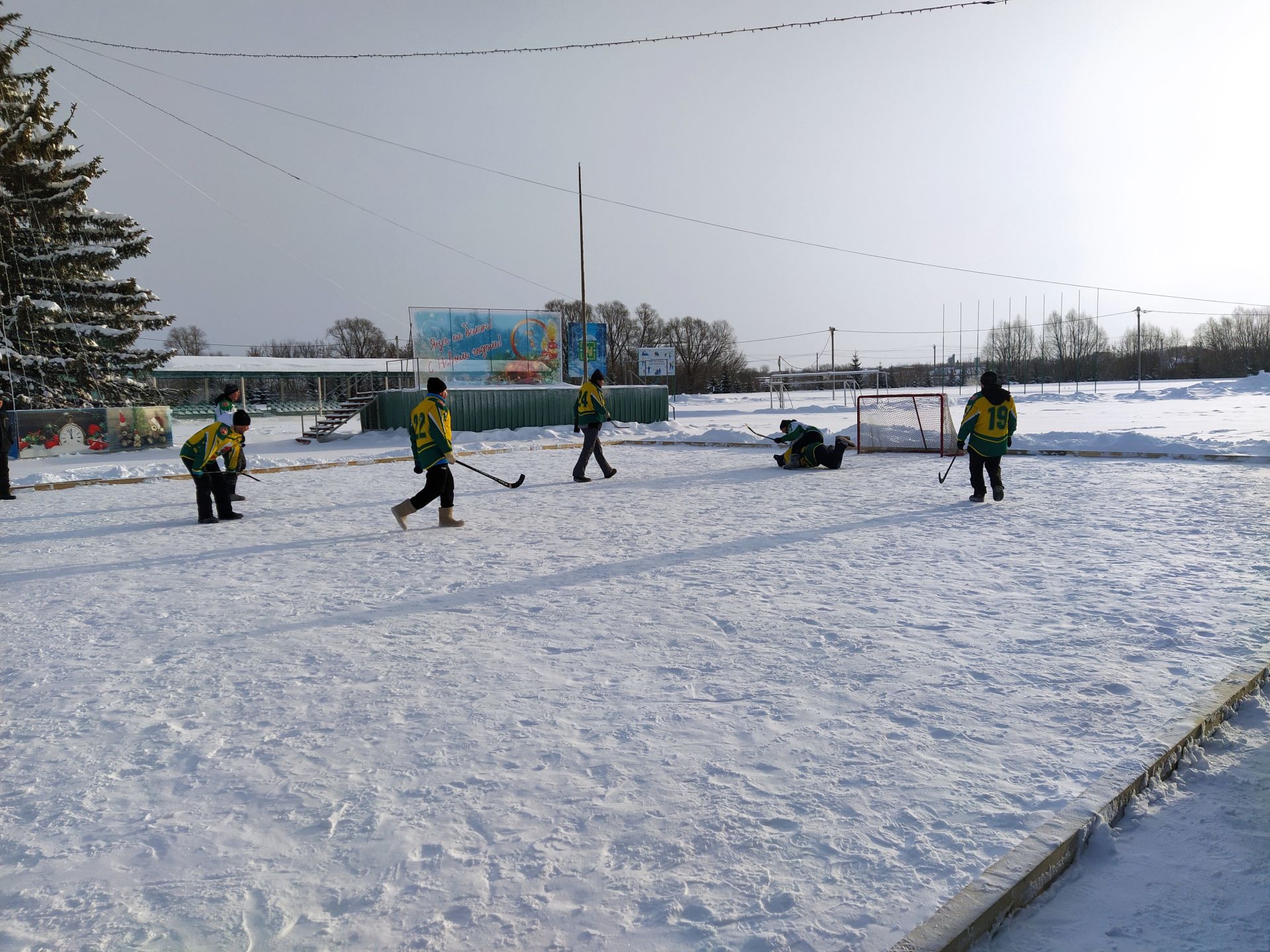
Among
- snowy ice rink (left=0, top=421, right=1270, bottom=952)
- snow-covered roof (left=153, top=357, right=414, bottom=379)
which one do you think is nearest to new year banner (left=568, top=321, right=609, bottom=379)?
snow-covered roof (left=153, top=357, right=414, bottom=379)

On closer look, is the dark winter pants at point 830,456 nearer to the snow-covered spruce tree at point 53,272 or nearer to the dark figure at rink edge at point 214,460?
the dark figure at rink edge at point 214,460

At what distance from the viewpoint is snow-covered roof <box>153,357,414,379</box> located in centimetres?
4409

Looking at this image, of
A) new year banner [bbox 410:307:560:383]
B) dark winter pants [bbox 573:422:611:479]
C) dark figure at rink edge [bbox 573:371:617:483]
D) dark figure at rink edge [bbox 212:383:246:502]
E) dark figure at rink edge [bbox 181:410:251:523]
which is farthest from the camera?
new year banner [bbox 410:307:560:383]

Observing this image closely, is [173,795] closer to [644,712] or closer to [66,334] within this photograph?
[644,712]

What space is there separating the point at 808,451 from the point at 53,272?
20.9 metres

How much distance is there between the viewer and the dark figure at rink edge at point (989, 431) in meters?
9.85

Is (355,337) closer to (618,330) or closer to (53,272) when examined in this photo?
(618,330)

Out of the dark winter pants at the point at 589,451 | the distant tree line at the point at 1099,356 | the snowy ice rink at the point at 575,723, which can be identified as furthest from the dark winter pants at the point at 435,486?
the distant tree line at the point at 1099,356

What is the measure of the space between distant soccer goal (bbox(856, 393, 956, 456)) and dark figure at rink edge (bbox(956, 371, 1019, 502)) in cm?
610

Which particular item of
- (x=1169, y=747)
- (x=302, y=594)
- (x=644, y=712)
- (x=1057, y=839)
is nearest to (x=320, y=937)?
(x=644, y=712)

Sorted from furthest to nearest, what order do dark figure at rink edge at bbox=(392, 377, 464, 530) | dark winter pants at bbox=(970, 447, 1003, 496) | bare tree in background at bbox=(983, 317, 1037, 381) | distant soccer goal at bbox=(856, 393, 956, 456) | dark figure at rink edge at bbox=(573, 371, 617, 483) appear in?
bare tree in background at bbox=(983, 317, 1037, 381) → distant soccer goal at bbox=(856, 393, 956, 456) → dark figure at rink edge at bbox=(573, 371, 617, 483) → dark winter pants at bbox=(970, 447, 1003, 496) → dark figure at rink edge at bbox=(392, 377, 464, 530)

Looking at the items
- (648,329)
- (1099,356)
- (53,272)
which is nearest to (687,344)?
(648,329)

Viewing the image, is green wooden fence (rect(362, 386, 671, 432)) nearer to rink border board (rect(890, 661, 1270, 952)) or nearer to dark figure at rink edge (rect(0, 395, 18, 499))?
dark figure at rink edge (rect(0, 395, 18, 499))

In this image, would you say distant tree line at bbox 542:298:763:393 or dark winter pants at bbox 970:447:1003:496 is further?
distant tree line at bbox 542:298:763:393
